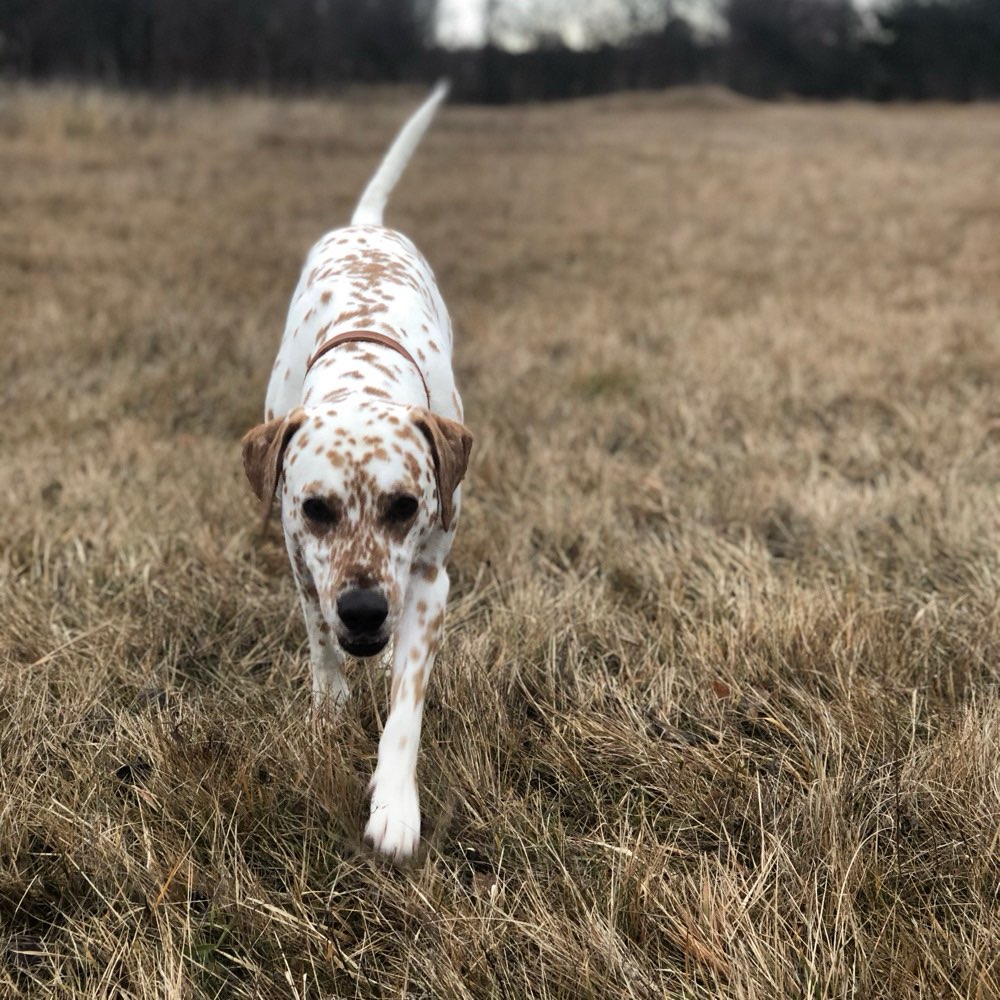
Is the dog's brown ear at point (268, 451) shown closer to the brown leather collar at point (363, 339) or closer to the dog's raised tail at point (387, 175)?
the brown leather collar at point (363, 339)

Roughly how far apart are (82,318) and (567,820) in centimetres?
550

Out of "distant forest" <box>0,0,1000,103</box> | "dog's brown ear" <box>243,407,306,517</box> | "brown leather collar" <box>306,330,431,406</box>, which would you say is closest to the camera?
"dog's brown ear" <box>243,407,306,517</box>

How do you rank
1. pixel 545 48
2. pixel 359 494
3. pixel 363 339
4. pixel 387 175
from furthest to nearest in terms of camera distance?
pixel 545 48 < pixel 387 175 < pixel 363 339 < pixel 359 494

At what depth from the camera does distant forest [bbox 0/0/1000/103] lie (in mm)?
27953

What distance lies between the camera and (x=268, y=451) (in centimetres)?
242

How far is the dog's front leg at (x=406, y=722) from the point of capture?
2.08 meters

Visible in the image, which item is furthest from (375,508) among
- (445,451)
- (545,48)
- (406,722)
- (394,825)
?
(545,48)

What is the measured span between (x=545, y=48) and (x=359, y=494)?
45.0m

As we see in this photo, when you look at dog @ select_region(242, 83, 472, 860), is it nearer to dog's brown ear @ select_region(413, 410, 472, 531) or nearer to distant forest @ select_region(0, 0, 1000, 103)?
dog's brown ear @ select_region(413, 410, 472, 531)

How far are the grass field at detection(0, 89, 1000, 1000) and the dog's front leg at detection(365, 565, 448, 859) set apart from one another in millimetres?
64

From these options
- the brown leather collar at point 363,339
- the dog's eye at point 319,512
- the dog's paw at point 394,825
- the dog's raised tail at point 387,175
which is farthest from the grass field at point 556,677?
the dog's raised tail at point 387,175

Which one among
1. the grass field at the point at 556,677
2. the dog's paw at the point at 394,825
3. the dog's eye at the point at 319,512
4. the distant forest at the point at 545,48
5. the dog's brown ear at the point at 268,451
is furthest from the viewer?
the distant forest at the point at 545,48

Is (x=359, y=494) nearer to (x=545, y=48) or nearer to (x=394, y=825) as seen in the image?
(x=394, y=825)

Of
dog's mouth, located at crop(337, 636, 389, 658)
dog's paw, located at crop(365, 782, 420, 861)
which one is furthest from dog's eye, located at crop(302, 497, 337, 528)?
dog's paw, located at crop(365, 782, 420, 861)
